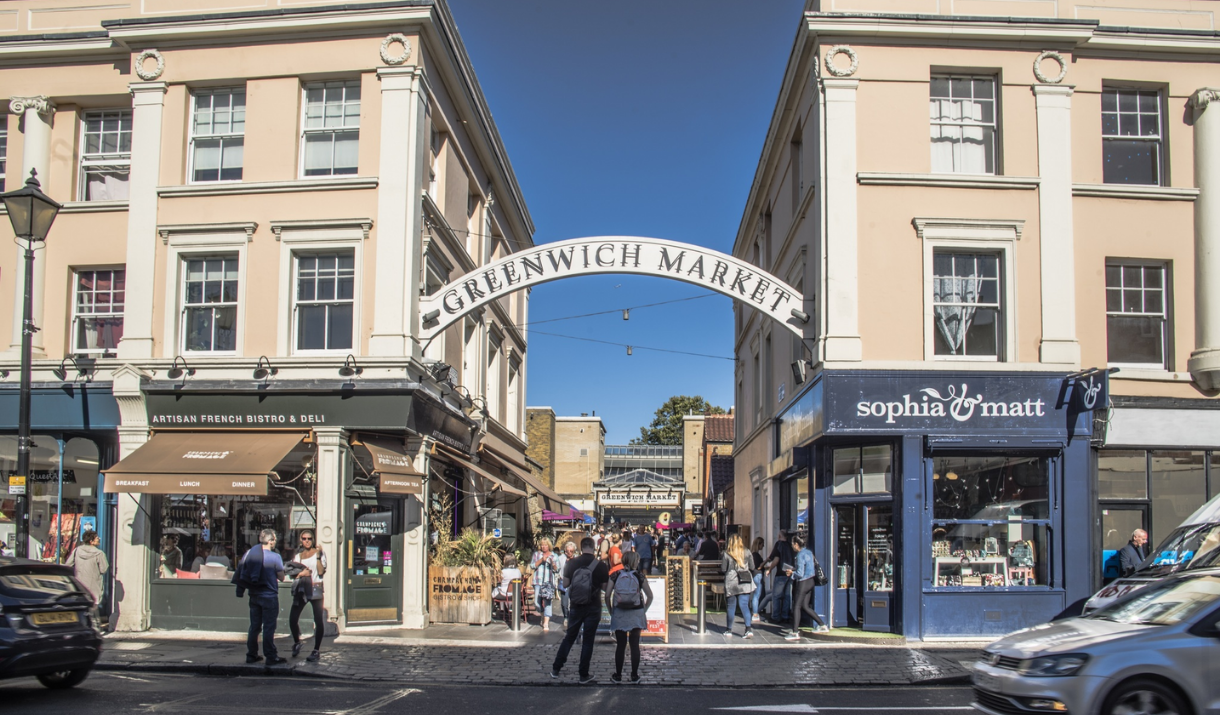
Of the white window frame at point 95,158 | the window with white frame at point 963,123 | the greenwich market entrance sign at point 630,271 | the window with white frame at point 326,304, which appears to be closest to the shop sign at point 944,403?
the greenwich market entrance sign at point 630,271

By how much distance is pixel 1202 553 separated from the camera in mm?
13648

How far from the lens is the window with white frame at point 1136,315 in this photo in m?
17.3

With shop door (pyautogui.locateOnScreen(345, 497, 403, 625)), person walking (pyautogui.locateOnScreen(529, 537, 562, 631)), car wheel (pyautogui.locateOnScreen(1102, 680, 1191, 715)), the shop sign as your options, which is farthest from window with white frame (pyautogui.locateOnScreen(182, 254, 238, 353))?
car wheel (pyautogui.locateOnScreen(1102, 680, 1191, 715))

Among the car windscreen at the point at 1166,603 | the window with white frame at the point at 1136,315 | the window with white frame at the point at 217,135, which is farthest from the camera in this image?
the window with white frame at the point at 217,135

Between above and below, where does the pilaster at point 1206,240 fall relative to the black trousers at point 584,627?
above

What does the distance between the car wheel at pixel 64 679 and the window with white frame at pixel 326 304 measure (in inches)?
292

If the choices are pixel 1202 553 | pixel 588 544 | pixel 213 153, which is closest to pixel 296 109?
pixel 213 153

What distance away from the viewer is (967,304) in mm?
16891

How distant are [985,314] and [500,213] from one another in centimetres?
1509

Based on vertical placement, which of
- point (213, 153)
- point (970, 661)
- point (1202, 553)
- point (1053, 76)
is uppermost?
point (1053, 76)

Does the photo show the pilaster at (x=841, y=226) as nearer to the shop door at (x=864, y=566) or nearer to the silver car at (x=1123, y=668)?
the shop door at (x=864, y=566)

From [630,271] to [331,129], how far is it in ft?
19.4

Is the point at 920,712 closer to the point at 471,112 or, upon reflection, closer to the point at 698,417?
the point at 471,112

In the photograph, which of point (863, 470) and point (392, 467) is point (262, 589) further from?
point (863, 470)
